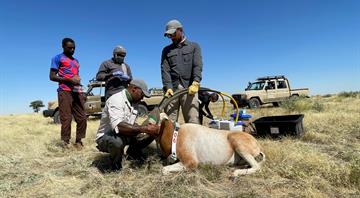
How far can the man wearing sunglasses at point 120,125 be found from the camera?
4.36 metres

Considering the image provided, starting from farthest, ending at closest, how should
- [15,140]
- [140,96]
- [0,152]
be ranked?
[15,140] → [0,152] → [140,96]

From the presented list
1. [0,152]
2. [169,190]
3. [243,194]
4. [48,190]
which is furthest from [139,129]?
[0,152]

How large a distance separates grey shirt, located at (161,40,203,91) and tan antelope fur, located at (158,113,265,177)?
1397 mm

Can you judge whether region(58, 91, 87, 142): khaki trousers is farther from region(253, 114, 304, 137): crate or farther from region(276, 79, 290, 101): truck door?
region(276, 79, 290, 101): truck door

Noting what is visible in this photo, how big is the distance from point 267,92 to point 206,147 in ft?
56.4

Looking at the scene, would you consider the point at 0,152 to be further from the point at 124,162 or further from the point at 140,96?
the point at 140,96

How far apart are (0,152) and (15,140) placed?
1843mm

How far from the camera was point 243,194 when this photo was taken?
3.44 meters

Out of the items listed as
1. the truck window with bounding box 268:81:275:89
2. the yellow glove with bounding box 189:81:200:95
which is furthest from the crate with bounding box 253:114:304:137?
the truck window with bounding box 268:81:275:89

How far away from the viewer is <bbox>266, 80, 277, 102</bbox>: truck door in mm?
20848

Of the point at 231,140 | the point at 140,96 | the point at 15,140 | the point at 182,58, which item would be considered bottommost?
the point at 15,140

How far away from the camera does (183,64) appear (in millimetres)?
5828

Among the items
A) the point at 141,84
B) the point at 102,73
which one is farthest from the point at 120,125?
the point at 102,73

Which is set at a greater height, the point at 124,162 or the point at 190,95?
the point at 190,95
